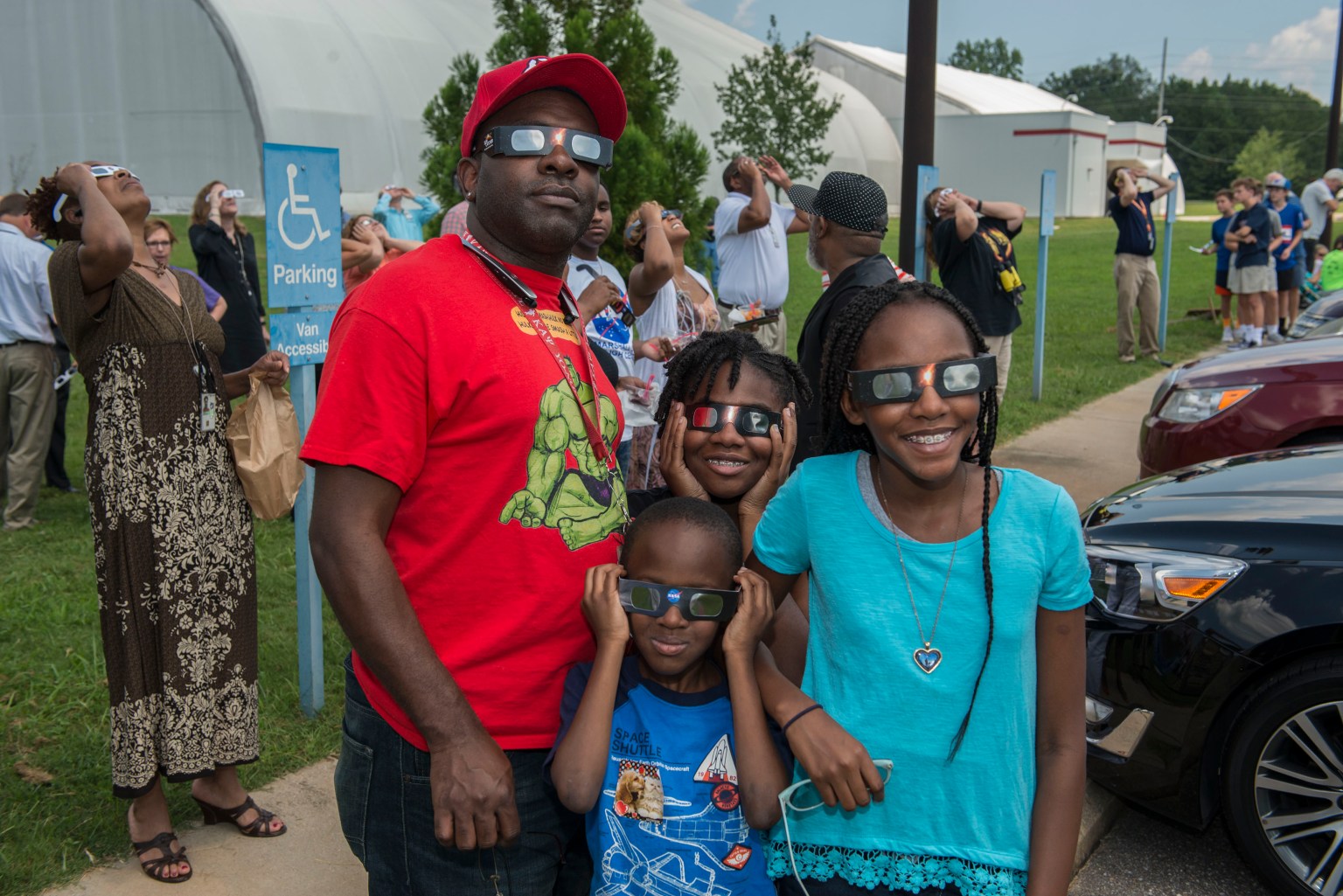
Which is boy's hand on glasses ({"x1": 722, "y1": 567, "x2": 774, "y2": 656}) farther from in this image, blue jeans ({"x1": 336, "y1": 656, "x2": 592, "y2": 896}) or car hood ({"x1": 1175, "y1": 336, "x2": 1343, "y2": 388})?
car hood ({"x1": 1175, "y1": 336, "x2": 1343, "y2": 388})

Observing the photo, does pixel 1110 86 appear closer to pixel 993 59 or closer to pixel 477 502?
→ pixel 993 59

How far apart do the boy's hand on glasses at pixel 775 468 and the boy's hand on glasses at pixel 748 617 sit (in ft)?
1.55

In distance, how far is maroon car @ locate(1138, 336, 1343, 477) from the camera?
19.6 feet

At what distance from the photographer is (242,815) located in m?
3.85

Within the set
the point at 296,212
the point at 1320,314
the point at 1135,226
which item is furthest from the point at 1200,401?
the point at 1135,226

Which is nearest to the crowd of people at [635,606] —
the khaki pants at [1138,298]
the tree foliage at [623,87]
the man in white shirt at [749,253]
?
the man in white shirt at [749,253]

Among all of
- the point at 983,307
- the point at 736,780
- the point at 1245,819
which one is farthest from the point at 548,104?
the point at 983,307

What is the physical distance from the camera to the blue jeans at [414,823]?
1966mm

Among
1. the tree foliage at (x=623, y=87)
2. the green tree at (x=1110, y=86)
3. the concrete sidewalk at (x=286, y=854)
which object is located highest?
the green tree at (x=1110, y=86)

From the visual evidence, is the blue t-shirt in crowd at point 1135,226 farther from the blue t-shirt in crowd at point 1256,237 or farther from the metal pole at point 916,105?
the metal pole at point 916,105

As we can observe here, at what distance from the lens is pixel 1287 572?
3508 mm

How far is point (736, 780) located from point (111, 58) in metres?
34.2

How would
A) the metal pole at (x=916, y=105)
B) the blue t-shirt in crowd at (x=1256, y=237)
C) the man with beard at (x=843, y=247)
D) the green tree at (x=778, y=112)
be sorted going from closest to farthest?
1. the man with beard at (x=843, y=247)
2. the metal pole at (x=916, y=105)
3. the blue t-shirt in crowd at (x=1256, y=237)
4. the green tree at (x=778, y=112)

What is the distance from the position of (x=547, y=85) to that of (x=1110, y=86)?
144644mm
